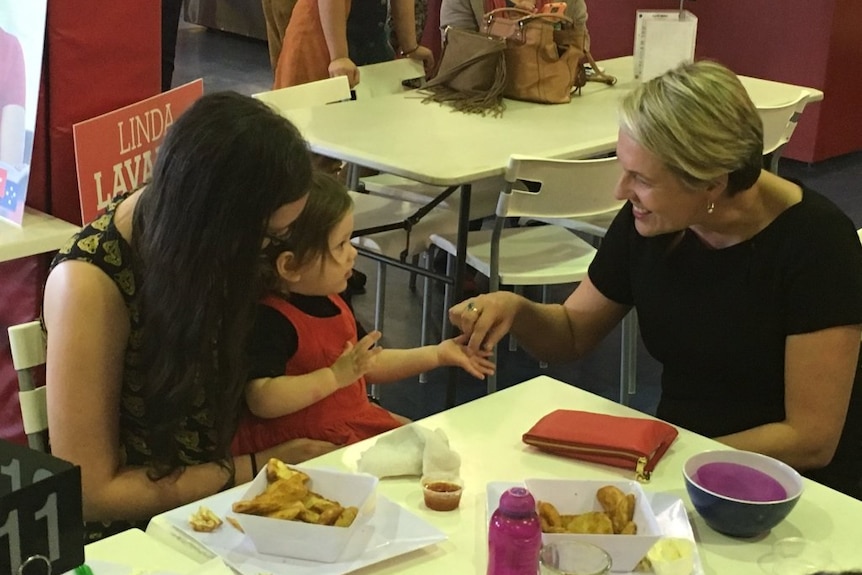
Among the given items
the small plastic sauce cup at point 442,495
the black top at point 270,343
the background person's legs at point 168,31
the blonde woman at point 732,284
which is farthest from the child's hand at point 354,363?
the background person's legs at point 168,31

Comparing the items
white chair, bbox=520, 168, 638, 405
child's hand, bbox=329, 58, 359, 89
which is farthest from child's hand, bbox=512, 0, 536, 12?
white chair, bbox=520, 168, 638, 405

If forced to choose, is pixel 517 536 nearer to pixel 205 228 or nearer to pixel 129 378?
pixel 205 228

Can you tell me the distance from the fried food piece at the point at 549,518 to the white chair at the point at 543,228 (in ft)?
4.90

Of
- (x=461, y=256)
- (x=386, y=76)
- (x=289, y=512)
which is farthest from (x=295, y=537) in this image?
(x=386, y=76)

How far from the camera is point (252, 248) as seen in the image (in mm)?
1601

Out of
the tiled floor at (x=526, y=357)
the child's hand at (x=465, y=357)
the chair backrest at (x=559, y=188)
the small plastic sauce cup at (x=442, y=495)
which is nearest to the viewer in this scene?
the small plastic sauce cup at (x=442, y=495)

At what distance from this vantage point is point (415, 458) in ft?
5.11

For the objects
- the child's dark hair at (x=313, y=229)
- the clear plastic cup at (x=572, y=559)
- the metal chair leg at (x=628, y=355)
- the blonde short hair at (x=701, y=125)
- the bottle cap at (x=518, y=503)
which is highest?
the blonde short hair at (x=701, y=125)

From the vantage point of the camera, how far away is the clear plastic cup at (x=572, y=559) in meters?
1.18

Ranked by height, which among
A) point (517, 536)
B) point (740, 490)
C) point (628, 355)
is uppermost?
point (517, 536)

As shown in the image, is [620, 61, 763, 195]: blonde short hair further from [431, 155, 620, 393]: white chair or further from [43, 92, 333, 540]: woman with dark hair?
[431, 155, 620, 393]: white chair

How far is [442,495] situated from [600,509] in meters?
0.21

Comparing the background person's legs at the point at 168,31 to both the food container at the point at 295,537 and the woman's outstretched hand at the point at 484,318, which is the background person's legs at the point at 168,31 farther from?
the food container at the point at 295,537

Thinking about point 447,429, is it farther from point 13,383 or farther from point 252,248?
point 13,383
